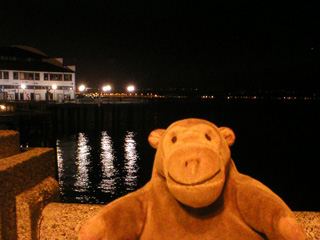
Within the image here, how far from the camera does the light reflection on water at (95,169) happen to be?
12.0m

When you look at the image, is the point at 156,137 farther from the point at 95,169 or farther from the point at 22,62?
the point at 22,62

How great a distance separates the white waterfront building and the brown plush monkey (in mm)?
51569

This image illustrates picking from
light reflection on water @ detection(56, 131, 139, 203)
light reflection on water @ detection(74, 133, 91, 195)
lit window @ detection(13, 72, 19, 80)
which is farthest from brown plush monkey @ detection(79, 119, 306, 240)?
lit window @ detection(13, 72, 19, 80)

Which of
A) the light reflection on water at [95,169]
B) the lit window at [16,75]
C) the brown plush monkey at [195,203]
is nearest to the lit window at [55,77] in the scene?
the lit window at [16,75]

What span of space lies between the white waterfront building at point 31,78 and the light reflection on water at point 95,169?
3270 centimetres

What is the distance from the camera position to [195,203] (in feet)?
5.05

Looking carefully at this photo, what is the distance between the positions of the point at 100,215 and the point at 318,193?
15535 millimetres

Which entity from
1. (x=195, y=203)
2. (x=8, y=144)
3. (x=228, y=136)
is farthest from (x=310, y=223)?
(x=8, y=144)

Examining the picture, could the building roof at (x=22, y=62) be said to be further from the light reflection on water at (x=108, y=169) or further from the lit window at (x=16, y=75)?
the light reflection on water at (x=108, y=169)

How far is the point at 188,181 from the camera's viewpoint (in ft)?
4.97

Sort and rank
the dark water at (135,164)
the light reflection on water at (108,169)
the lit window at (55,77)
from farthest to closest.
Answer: the lit window at (55,77) → the dark water at (135,164) → the light reflection on water at (108,169)

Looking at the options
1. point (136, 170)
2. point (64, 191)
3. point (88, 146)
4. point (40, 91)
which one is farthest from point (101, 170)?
point (40, 91)

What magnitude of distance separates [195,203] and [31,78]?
56.4 metres

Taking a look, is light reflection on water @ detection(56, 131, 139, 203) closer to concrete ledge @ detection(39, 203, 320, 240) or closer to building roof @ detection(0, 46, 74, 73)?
concrete ledge @ detection(39, 203, 320, 240)
